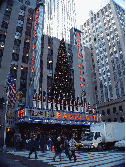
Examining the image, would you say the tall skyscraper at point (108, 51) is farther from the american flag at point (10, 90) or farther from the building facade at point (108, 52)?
the american flag at point (10, 90)

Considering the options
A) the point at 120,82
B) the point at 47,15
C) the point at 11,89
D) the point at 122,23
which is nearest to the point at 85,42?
the point at 122,23

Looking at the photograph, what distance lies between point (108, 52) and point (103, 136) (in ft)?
193

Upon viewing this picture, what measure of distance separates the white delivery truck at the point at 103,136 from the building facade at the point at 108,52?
1586 inches

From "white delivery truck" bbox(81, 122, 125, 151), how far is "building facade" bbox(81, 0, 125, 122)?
40280 millimetres

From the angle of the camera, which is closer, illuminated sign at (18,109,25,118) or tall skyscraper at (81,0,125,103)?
illuminated sign at (18,109,25,118)

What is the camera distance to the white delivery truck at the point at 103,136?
65.4 ft

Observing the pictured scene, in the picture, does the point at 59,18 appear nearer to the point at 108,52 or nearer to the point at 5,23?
the point at 108,52

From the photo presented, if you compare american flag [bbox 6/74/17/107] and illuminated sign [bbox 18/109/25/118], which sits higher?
american flag [bbox 6/74/17/107]

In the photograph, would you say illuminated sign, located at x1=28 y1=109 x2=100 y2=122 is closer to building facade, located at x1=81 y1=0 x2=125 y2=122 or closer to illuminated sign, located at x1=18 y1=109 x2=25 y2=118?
illuminated sign, located at x1=18 y1=109 x2=25 y2=118

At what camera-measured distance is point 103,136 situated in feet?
68.1

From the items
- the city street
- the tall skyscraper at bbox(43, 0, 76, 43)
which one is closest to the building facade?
the tall skyscraper at bbox(43, 0, 76, 43)

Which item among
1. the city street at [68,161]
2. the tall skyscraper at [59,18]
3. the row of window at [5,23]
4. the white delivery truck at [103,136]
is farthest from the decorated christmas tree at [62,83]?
the tall skyscraper at [59,18]

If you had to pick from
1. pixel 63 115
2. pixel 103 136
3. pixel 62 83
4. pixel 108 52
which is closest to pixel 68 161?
pixel 103 136

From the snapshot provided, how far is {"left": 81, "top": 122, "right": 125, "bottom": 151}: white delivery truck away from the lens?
65.4ft
